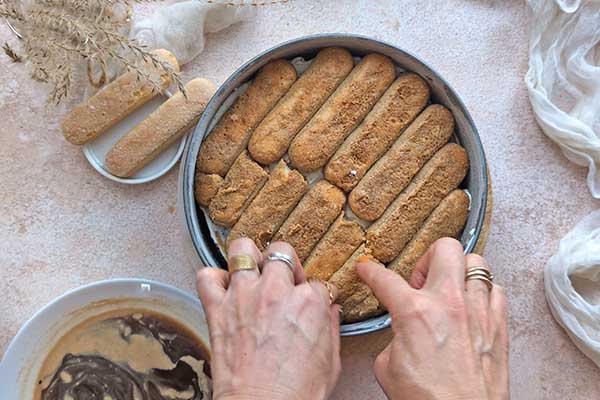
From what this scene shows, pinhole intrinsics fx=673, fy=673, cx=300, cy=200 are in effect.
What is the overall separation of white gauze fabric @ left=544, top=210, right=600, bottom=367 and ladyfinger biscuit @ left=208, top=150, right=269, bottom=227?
596mm

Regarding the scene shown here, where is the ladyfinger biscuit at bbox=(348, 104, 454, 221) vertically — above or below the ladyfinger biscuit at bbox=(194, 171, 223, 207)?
above

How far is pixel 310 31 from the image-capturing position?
4.42 ft

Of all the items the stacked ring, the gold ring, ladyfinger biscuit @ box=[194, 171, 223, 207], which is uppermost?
the stacked ring

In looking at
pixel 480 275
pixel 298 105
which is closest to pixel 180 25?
pixel 298 105

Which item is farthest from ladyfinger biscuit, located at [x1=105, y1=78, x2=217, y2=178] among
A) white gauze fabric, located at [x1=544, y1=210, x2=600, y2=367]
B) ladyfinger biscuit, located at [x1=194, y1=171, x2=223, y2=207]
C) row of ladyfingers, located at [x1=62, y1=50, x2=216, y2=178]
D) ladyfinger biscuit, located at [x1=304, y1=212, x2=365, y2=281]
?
white gauze fabric, located at [x1=544, y1=210, x2=600, y2=367]

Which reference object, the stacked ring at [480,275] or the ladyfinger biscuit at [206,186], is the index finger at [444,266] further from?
the ladyfinger biscuit at [206,186]

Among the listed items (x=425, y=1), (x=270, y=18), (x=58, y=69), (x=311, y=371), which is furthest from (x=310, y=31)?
(x=311, y=371)

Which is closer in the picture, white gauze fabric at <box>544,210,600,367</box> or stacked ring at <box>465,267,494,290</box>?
stacked ring at <box>465,267,494,290</box>

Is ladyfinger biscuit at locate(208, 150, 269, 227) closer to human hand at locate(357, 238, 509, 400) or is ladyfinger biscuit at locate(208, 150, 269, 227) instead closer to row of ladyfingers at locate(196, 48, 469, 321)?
A: row of ladyfingers at locate(196, 48, 469, 321)

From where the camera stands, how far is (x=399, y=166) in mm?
1166

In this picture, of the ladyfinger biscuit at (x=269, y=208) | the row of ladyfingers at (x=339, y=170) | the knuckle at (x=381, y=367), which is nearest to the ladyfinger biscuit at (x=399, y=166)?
the row of ladyfingers at (x=339, y=170)

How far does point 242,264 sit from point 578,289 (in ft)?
2.42

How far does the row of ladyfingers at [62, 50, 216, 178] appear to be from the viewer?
1.22 meters

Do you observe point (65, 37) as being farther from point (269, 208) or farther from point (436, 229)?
point (436, 229)
